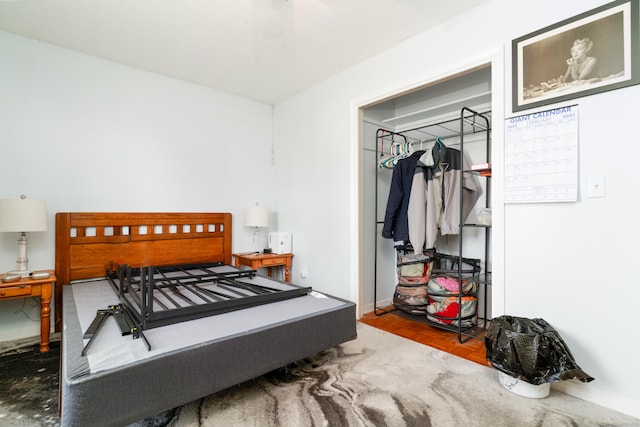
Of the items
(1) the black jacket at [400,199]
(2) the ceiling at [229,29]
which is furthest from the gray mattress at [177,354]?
(2) the ceiling at [229,29]

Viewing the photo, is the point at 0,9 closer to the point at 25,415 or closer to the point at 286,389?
the point at 25,415

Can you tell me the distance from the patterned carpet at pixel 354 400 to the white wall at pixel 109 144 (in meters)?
1.26

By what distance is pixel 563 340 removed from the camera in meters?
1.79

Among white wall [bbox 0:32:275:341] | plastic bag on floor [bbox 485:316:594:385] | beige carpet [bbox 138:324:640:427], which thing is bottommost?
beige carpet [bbox 138:324:640:427]

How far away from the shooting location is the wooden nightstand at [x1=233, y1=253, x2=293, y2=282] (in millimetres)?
3395

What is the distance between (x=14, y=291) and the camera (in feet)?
7.24

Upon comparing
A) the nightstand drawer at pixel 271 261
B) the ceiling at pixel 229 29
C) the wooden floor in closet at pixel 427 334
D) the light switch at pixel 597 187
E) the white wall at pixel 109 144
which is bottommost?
the wooden floor in closet at pixel 427 334

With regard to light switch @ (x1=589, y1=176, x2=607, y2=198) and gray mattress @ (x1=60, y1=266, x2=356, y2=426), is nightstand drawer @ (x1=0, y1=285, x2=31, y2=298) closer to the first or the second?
gray mattress @ (x1=60, y1=266, x2=356, y2=426)

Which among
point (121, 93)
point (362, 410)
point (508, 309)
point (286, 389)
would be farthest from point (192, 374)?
point (121, 93)

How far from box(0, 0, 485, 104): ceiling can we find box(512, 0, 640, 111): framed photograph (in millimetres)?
586

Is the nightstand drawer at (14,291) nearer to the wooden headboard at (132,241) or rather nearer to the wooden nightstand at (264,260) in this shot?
the wooden headboard at (132,241)

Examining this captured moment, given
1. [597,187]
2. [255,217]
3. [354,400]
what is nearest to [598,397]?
[597,187]

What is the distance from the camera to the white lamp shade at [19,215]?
226 centimetres

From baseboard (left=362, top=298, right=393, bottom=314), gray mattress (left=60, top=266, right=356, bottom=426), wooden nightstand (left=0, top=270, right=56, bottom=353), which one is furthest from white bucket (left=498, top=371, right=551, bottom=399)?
wooden nightstand (left=0, top=270, right=56, bottom=353)
